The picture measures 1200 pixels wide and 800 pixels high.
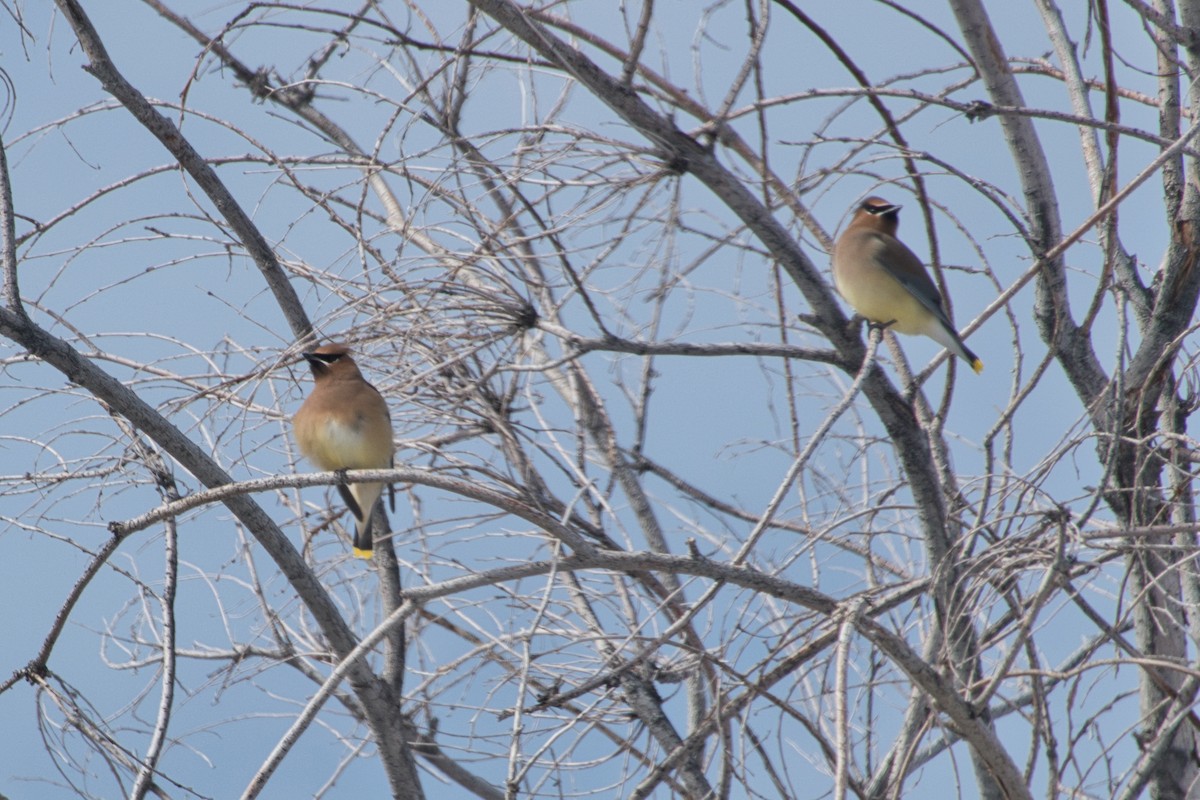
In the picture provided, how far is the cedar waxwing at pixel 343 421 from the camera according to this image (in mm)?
4816

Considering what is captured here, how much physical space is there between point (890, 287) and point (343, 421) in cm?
222

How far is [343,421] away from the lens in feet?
15.9

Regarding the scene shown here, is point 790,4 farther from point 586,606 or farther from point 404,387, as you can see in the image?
point 586,606

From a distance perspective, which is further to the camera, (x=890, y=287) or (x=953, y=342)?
(x=890, y=287)

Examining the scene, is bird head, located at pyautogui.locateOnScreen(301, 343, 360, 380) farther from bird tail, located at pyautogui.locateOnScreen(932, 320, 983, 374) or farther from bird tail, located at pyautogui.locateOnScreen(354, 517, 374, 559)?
bird tail, located at pyautogui.locateOnScreen(932, 320, 983, 374)

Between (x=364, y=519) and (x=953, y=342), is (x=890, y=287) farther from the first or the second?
(x=364, y=519)

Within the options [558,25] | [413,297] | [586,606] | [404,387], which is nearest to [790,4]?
[558,25]

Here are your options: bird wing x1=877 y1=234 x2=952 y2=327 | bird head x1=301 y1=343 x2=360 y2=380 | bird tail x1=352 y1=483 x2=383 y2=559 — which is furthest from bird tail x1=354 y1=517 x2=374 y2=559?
bird wing x1=877 y1=234 x2=952 y2=327

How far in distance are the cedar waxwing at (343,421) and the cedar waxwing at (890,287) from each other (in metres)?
1.95

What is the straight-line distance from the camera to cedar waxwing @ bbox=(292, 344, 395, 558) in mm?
4816

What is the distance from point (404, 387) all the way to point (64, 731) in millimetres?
1430

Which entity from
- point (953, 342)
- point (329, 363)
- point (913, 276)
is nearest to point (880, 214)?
point (913, 276)

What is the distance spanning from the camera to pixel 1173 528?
369 cm

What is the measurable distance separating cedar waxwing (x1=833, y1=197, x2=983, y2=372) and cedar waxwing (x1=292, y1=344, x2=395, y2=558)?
6.41ft
